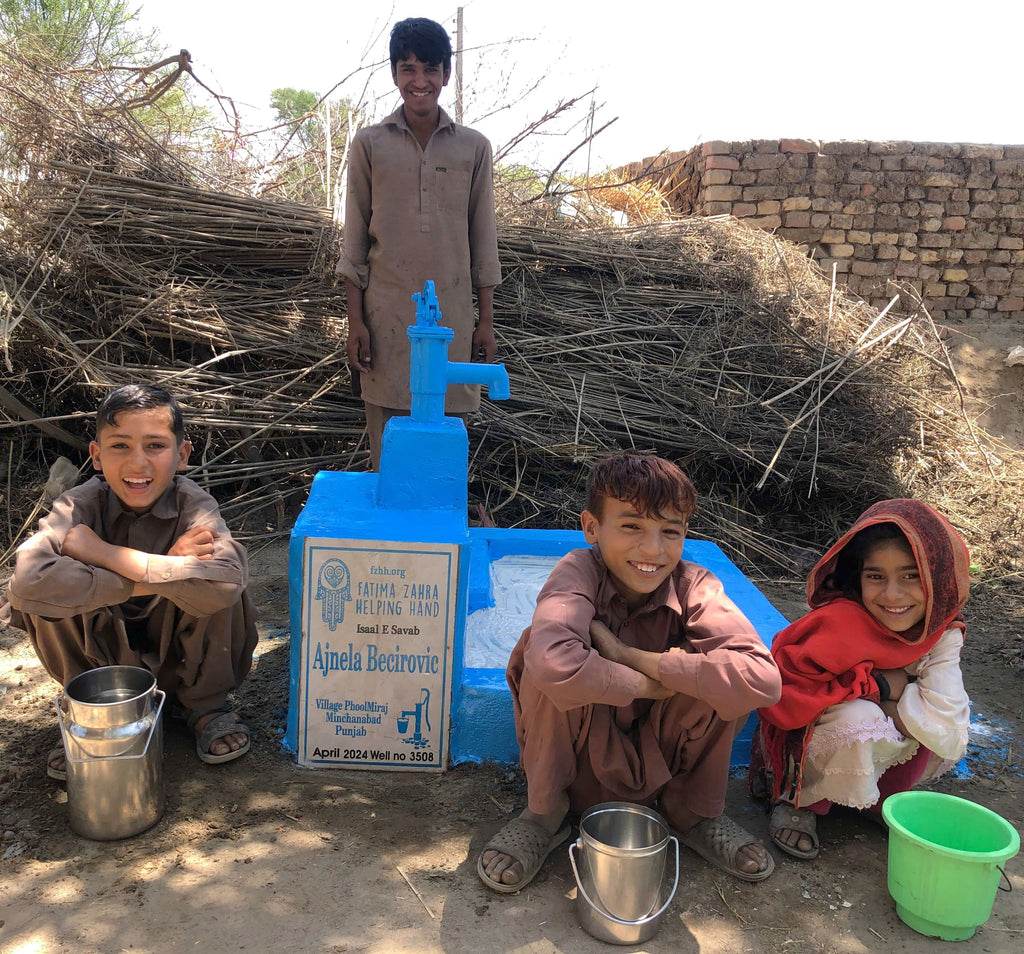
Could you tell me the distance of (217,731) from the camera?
7.43 feet

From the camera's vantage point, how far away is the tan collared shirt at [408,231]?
3120 millimetres

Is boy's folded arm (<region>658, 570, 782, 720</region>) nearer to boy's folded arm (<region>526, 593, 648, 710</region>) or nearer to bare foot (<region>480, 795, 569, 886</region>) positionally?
boy's folded arm (<region>526, 593, 648, 710</region>)

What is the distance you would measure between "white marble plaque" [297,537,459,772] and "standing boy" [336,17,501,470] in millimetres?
1112

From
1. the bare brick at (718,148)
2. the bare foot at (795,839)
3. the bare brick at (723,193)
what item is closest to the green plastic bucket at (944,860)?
the bare foot at (795,839)

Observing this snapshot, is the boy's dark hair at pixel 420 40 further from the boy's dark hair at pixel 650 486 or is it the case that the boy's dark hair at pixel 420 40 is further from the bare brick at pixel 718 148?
the bare brick at pixel 718 148

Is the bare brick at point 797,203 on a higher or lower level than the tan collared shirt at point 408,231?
higher

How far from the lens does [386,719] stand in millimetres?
2225

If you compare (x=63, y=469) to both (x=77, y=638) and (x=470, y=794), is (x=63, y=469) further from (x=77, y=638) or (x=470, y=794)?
(x=470, y=794)

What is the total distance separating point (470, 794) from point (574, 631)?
67 centimetres

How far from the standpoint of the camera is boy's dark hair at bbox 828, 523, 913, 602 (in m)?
1.96

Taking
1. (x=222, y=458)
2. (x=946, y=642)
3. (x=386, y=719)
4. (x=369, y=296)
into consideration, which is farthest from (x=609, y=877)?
(x=222, y=458)

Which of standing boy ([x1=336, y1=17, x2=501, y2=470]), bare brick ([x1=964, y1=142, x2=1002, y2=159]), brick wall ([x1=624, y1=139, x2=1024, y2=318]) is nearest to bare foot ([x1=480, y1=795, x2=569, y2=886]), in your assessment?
standing boy ([x1=336, y1=17, x2=501, y2=470])

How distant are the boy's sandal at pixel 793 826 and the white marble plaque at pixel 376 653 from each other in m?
0.84

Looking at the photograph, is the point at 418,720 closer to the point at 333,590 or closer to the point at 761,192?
the point at 333,590
